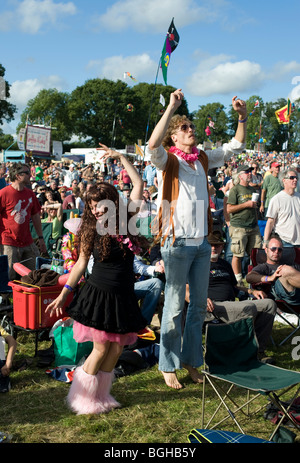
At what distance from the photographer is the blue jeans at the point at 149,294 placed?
514 centimetres

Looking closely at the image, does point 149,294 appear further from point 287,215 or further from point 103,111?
point 103,111

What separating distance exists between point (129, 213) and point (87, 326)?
87 cm

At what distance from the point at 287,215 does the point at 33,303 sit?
362cm

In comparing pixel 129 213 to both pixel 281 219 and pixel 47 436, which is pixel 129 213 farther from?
pixel 281 219

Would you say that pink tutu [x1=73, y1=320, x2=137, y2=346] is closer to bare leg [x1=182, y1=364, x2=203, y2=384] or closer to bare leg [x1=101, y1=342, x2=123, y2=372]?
bare leg [x1=101, y1=342, x2=123, y2=372]

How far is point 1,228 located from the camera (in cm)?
605

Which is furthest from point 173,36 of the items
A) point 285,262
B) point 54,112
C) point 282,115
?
point 54,112

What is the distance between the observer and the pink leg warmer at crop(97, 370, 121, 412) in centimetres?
356

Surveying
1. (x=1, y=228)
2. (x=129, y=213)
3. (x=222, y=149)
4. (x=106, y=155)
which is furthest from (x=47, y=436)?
(x=1, y=228)

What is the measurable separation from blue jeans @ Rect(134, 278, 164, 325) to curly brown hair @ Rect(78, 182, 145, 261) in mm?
1714

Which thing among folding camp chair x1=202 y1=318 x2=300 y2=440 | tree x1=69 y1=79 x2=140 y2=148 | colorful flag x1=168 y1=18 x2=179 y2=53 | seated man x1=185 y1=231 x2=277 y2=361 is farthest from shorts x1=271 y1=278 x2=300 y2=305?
tree x1=69 y1=79 x2=140 y2=148

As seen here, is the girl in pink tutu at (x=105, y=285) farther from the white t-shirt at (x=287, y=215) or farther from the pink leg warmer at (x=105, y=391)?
the white t-shirt at (x=287, y=215)

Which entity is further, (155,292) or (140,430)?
(155,292)

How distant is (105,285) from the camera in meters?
3.44
